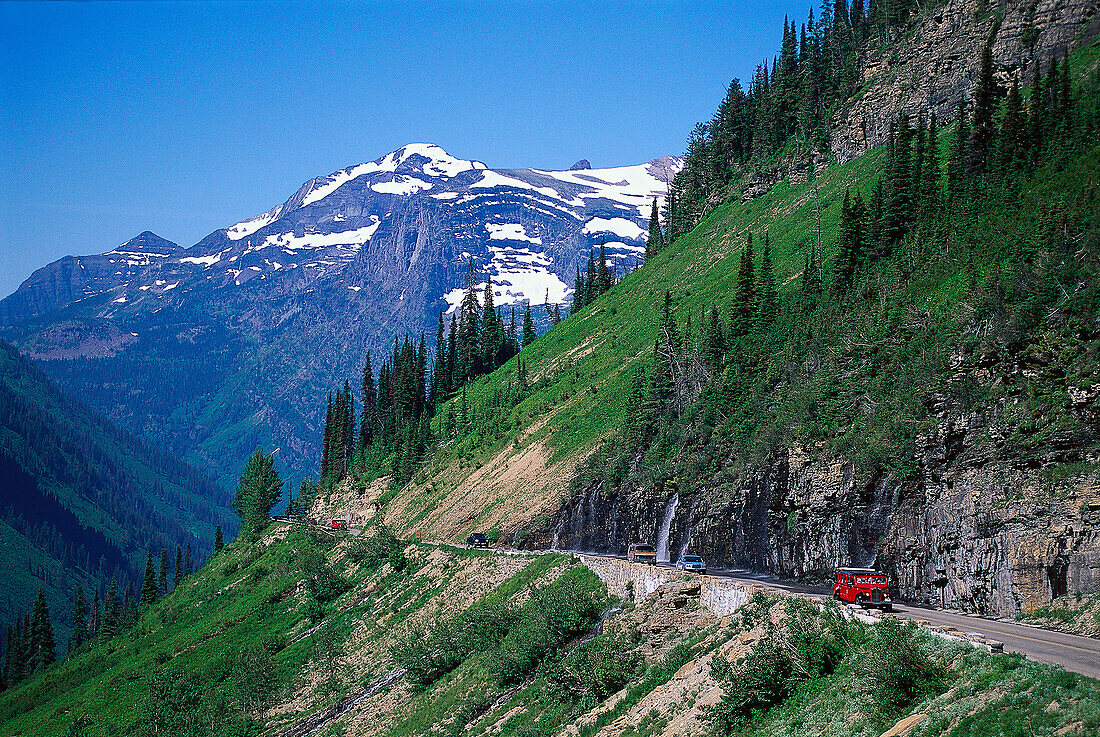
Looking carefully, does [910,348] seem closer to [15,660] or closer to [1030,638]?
[1030,638]

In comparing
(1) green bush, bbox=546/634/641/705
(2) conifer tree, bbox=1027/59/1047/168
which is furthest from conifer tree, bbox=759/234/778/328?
(1) green bush, bbox=546/634/641/705

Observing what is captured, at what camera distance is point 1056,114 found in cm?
5666

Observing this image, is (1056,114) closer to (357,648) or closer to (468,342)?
(357,648)

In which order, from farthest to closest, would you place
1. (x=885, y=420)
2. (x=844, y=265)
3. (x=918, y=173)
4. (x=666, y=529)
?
(x=918, y=173)
(x=844, y=265)
(x=666, y=529)
(x=885, y=420)

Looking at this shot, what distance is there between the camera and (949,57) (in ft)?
299

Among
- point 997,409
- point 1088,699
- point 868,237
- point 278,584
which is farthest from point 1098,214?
point 278,584

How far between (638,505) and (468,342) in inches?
3320

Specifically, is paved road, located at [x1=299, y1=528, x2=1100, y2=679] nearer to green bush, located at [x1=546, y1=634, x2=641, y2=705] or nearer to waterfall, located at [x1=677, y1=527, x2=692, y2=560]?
green bush, located at [x1=546, y1=634, x2=641, y2=705]

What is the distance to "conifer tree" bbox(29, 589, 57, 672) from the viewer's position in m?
141

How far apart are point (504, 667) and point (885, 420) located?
2302cm

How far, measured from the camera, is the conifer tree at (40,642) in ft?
463

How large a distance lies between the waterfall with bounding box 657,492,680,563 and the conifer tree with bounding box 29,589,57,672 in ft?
397

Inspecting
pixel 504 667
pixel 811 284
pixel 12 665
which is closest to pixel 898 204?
pixel 811 284

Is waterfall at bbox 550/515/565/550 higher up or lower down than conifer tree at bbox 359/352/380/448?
lower down
